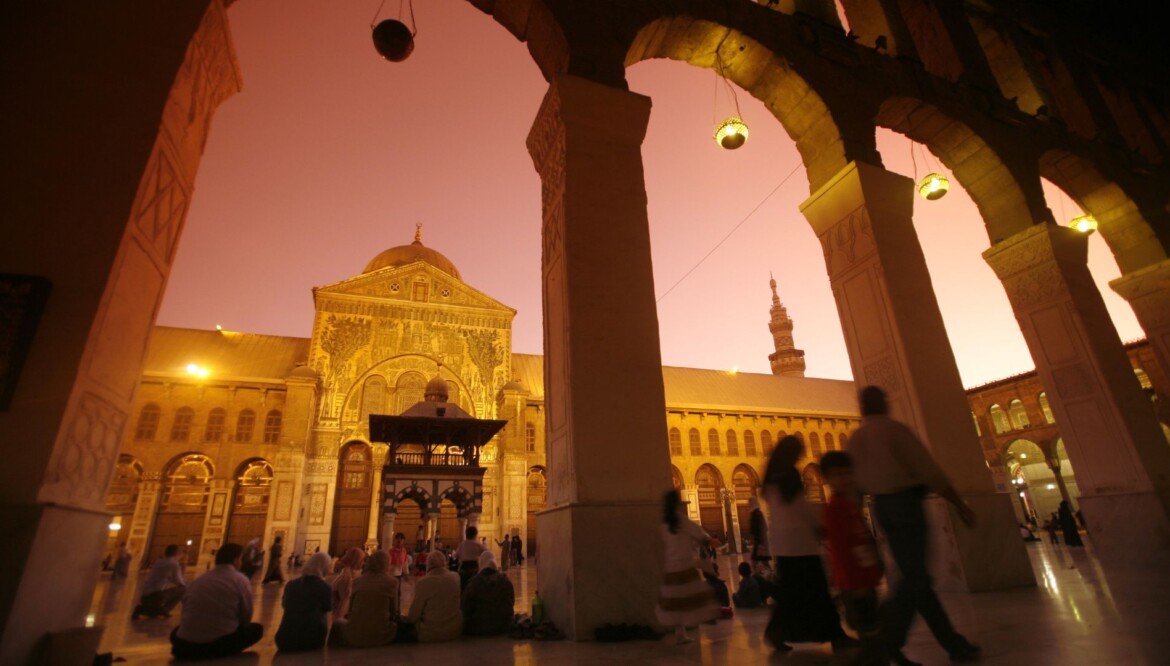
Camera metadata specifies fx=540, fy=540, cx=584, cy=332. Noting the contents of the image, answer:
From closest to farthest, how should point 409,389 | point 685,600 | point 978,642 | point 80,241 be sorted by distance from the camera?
1. point 978,642
2. point 80,241
3. point 685,600
4. point 409,389

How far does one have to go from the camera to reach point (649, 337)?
14.9 feet

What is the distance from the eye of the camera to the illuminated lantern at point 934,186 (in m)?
8.24

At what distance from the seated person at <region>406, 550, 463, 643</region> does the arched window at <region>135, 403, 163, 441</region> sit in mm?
21841

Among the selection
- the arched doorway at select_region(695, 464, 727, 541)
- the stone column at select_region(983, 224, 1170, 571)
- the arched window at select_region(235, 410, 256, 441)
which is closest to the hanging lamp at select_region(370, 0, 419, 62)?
the stone column at select_region(983, 224, 1170, 571)

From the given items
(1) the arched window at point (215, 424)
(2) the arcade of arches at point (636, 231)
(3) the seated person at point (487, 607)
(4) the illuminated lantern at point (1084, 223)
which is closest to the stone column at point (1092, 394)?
(2) the arcade of arches at point (636, 231)

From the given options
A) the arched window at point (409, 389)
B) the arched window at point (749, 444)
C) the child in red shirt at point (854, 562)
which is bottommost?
the child in red shirt at point (854, 562)

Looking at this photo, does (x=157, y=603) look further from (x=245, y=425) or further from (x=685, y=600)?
(x=245, y=425)

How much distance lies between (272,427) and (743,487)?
2238 cm

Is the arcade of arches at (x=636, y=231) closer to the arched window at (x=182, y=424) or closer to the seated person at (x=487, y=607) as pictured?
the seated person at (x=487, y=607)

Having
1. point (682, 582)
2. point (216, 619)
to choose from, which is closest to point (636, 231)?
point (682, 582)

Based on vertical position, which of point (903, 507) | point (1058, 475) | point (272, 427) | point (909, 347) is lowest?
point (903, 507)

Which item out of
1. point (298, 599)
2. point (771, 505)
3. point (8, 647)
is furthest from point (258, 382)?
point (771, 505)

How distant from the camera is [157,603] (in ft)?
22.5

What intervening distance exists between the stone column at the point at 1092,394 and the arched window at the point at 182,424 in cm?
2542
